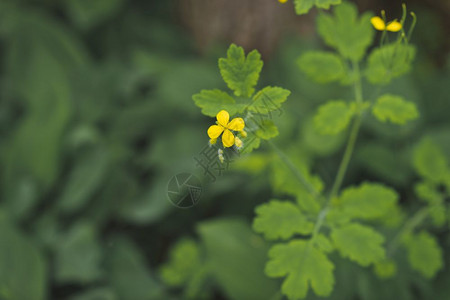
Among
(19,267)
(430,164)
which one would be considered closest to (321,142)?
(430,164)

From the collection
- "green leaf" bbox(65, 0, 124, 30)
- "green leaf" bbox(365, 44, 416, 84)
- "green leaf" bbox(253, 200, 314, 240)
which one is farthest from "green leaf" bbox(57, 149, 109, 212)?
"green leaf" bbox(365, 44, 416, 84)

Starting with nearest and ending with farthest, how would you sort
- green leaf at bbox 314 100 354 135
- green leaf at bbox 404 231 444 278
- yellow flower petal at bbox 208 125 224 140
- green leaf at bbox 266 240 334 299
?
yellow flower petal at bbox 208 125 224 140 → green leaf at bbox 266 240 334 299 → green leaf at bbox 314 100 354 135 → green leaf at bbox 404 231 444 278

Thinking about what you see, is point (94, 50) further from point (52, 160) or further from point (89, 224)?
point (89, 224)

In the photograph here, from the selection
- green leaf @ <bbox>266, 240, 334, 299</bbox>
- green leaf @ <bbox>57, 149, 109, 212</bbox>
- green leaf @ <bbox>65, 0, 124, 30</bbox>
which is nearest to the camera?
green leaf @ <bbox>266, 240, 334, 299</bbox>

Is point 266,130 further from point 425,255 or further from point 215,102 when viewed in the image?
point 425,255

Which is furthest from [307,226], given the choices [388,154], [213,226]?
[388,154]

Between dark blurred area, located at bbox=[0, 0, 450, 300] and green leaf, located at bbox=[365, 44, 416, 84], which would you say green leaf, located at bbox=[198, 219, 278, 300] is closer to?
dark blurred area, located at bbox=[0, 0, 450, 300]
